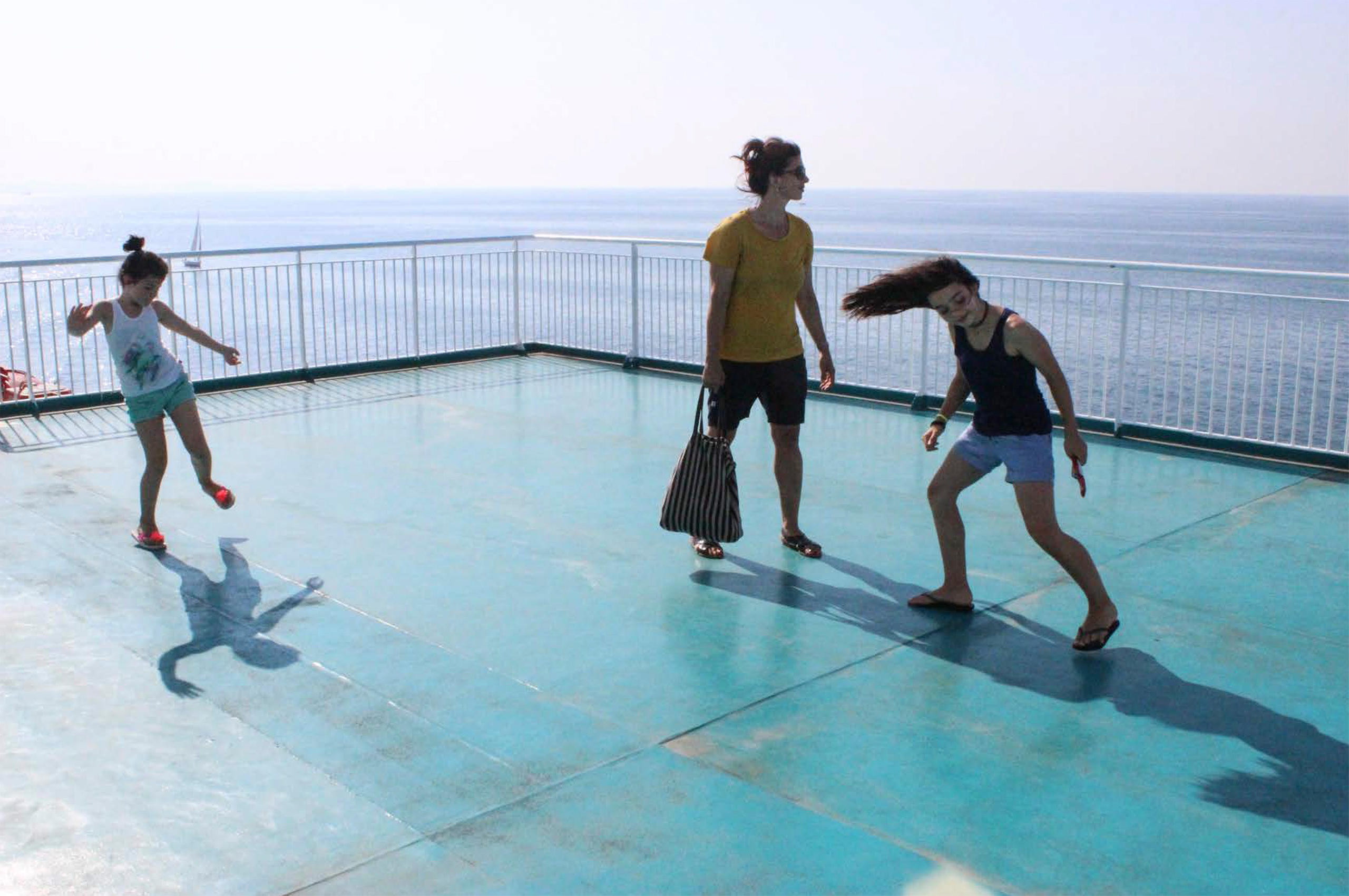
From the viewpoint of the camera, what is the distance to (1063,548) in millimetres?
5219

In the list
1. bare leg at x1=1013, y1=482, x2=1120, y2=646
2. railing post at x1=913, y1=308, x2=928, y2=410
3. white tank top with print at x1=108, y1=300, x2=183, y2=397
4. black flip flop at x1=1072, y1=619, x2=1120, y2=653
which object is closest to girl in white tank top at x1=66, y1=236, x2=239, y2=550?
white tank top with print at x1=108, y1=300, x2=183, y2=397

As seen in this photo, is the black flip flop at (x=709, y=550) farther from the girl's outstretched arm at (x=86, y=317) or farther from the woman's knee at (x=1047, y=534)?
the girl's outstretched arm at (x=86, y=317)

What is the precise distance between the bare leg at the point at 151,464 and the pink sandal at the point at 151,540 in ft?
0.10

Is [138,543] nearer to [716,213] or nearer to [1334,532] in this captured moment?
[1334,532]

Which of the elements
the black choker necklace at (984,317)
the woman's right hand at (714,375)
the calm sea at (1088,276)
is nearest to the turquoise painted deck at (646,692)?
the woman's right hand at (714,375)

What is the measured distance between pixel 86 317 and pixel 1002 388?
4.22 meters

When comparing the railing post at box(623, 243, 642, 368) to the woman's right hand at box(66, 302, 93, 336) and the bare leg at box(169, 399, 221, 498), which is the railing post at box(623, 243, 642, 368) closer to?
the bare leg at box(169, 399, 221, 498)

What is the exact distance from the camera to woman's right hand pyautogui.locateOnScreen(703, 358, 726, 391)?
629 centimetres

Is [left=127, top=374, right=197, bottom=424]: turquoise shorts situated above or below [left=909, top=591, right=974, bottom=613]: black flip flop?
above

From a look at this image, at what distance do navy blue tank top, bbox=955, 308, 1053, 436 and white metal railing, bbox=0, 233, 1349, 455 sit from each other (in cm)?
269

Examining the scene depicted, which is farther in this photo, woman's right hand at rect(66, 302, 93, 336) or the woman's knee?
woman's right hand at rect(66, 302, 93, 336)

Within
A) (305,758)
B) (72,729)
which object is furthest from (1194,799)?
(72,729)

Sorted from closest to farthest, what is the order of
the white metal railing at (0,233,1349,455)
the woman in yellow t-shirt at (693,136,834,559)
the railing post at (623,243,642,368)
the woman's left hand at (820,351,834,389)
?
the woman in yellow t-shirt at (693,136,834,559) → the woman's left hand at (820,351,834,389) → the white metal railing at (0,233,1349,455) → the railing post at (623,243,642,368)

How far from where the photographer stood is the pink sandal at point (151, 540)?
21.8 feet
